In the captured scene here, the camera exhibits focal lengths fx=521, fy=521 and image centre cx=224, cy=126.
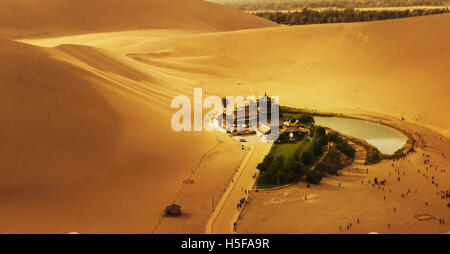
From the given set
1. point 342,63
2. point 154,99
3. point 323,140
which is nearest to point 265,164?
point 323,140

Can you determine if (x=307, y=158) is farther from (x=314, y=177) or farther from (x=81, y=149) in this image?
(x=81, y=149)

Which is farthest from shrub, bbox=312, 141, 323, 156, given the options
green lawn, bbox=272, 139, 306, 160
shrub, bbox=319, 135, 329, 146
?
green lawn, bbox=272, 139, 306, 160

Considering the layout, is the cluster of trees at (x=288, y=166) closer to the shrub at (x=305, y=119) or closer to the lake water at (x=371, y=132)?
the lake water at (x=371, y=132)

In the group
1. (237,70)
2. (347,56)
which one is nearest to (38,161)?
(237,70)

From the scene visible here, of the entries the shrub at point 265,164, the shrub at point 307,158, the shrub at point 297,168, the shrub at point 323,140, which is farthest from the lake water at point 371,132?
the shrub at point 265,164

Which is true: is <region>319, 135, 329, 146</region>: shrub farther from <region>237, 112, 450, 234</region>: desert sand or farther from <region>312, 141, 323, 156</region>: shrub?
<region>237, 112, 450, 234</region>: desert sand
